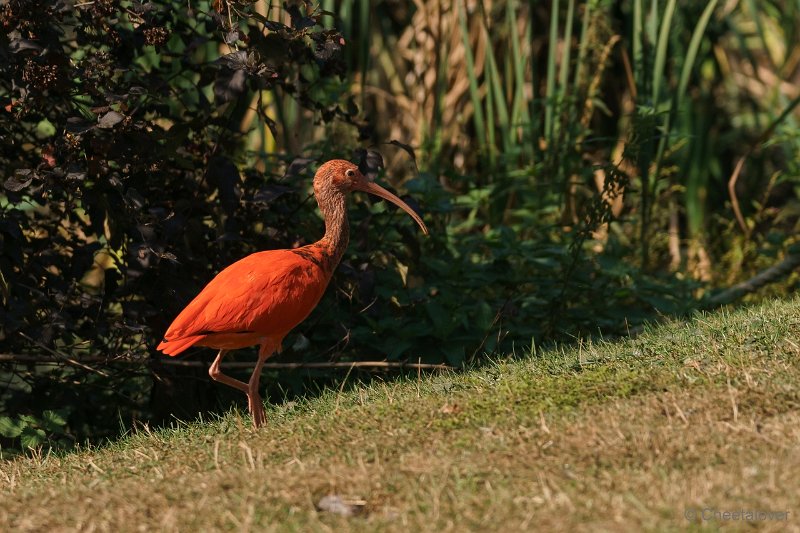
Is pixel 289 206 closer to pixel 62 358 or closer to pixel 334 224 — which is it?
pixel 334 224

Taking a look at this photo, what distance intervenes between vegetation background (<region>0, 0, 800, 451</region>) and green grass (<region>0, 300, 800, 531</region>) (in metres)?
0.88

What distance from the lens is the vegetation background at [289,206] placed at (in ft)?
17.4

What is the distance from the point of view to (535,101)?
7898 mm

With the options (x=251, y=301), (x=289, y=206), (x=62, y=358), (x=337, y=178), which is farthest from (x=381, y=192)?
(x=62, y=358)

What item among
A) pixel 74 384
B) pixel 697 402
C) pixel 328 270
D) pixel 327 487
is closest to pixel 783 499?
pixel 697 402

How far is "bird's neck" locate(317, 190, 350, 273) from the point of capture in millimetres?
5445

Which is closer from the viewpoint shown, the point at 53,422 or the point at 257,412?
the point at 257,412

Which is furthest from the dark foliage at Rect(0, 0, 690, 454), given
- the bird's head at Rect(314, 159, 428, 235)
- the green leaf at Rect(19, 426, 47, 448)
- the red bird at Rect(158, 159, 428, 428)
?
the red bird at Rect(158, 159, 428, 428)

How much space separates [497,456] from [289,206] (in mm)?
2759

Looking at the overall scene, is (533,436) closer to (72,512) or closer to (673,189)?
(72,512)

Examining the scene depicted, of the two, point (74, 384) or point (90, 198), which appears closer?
point (90, 198)

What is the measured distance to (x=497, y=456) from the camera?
3.82 metres

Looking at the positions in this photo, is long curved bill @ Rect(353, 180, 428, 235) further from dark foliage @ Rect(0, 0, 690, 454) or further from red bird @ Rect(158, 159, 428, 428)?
red bird @ Rect(158, 159, 428, 428)

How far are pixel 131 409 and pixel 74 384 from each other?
437 mm
